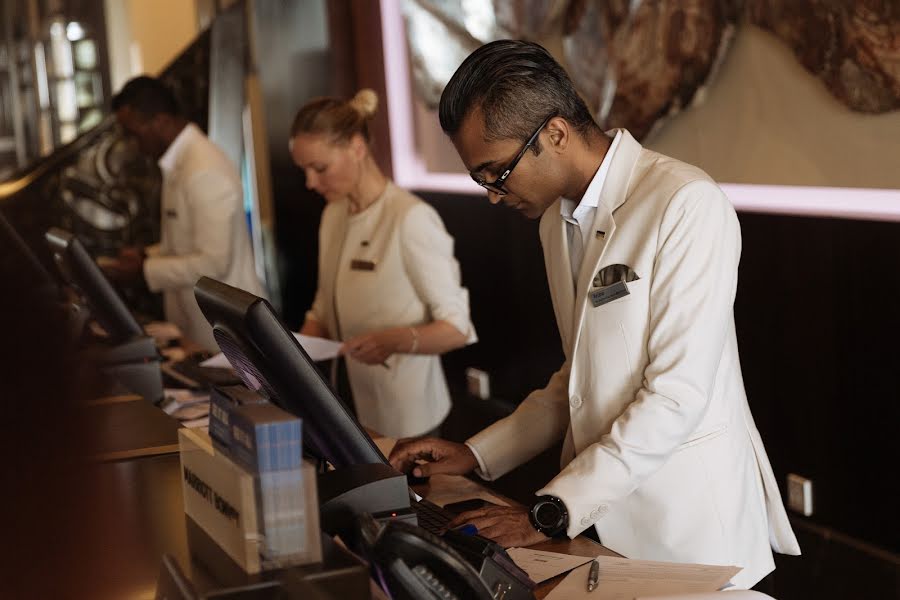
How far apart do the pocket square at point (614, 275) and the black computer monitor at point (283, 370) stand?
22.9 inches

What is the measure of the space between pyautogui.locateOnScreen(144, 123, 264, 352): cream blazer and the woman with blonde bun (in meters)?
0.94

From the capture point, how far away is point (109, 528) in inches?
62.1

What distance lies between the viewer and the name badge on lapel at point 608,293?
1.96 metres

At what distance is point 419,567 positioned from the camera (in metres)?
1.28

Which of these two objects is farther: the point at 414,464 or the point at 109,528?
the point at 414,464

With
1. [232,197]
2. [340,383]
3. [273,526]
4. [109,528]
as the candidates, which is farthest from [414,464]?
[232,197]

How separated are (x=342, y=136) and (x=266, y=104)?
3695 mm

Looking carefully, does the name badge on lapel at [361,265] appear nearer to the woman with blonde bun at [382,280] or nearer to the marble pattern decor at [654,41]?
the woman with blonde bun at [382,280]

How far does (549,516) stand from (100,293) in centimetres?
190

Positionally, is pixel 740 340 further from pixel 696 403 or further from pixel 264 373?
pixel 264 373

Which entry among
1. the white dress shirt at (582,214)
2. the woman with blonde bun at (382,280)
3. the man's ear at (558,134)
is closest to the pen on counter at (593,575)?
the white dress shirt at (582,214)

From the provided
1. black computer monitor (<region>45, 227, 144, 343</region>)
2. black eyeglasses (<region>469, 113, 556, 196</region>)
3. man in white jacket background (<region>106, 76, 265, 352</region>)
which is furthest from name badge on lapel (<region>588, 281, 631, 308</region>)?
man in white jacket background (<region>106, 76, 265, 352</region>)

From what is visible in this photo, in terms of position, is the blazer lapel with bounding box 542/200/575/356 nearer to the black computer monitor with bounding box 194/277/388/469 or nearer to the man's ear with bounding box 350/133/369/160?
the black computer monitor with bounding box 194/277/388/469

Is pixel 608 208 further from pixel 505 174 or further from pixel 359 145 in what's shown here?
pixel 359 145
